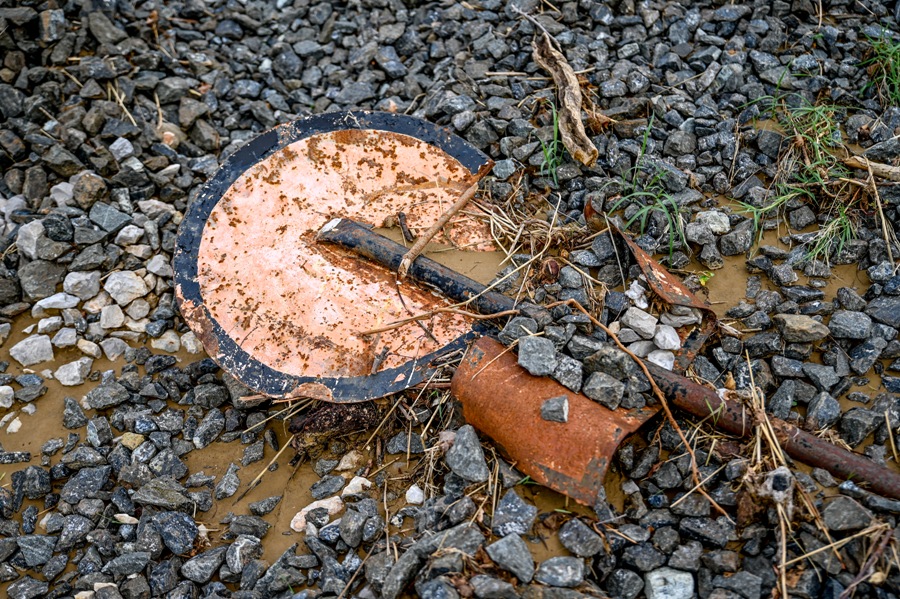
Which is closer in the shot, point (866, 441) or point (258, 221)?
point (866, 441)

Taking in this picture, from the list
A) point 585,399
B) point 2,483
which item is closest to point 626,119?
point 585,399

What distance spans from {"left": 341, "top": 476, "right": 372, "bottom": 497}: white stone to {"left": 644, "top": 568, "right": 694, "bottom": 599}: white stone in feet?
2.42

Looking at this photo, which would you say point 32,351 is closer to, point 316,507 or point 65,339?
point 65,339

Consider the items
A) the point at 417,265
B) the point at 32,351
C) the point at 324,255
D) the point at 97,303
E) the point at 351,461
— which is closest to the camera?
the point at 351,461

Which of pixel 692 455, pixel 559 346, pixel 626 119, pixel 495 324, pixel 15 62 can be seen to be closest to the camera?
pixel 692 455

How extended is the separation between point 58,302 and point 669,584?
208 centimetres

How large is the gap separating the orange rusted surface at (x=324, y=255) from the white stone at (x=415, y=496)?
0.34 m

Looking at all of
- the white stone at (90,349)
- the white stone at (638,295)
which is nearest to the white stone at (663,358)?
the white stone at (638,295)

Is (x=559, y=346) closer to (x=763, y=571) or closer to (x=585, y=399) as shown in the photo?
(x=585, y=399)

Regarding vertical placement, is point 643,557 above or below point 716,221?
below

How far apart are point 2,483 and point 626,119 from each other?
226 cm

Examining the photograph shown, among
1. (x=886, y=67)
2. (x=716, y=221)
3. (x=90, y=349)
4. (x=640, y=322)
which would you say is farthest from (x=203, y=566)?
(x=886, y=67)

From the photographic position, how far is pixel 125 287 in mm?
2430

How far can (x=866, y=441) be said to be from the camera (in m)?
1.74
